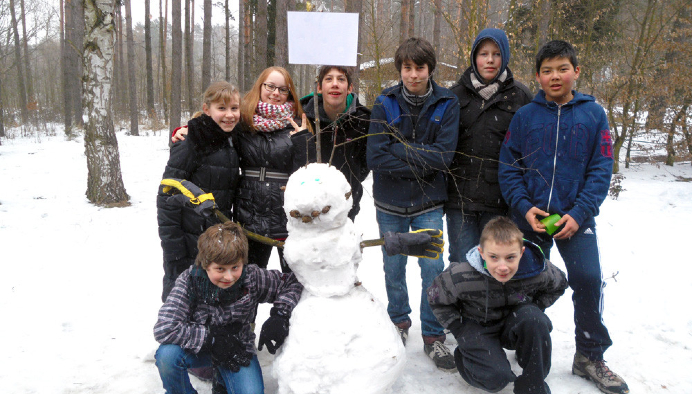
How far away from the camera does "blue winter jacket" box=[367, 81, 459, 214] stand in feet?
8.34

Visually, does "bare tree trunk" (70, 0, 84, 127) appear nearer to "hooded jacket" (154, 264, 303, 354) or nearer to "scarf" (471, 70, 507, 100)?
"hooded jacket" (154, 264, 303, 354)

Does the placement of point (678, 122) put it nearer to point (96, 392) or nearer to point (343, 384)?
point (343, 384)

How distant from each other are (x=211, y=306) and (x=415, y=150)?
1428 mm

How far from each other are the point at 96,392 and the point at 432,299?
200 cm

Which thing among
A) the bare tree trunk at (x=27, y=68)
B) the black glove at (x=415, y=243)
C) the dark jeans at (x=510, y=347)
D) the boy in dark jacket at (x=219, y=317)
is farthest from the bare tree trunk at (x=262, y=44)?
the bare tree trunk at (x=27, y=68)

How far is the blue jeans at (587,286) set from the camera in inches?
95.0

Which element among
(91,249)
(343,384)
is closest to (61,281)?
(91,249)

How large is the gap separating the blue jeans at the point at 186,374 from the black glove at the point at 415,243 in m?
0.96

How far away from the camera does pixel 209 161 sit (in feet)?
8.23

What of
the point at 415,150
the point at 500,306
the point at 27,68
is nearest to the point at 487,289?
the point at 500,306

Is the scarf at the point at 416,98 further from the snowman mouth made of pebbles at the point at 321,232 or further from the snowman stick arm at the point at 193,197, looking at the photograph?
the snowman stick arm at the point at 193,197

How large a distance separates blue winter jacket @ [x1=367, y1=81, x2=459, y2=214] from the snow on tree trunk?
496 centimetres

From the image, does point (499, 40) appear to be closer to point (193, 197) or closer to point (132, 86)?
point (193, 197)

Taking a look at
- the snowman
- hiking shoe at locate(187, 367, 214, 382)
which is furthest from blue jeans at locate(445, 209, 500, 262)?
hiking shoe at locate(187, 367, 214, 382)
